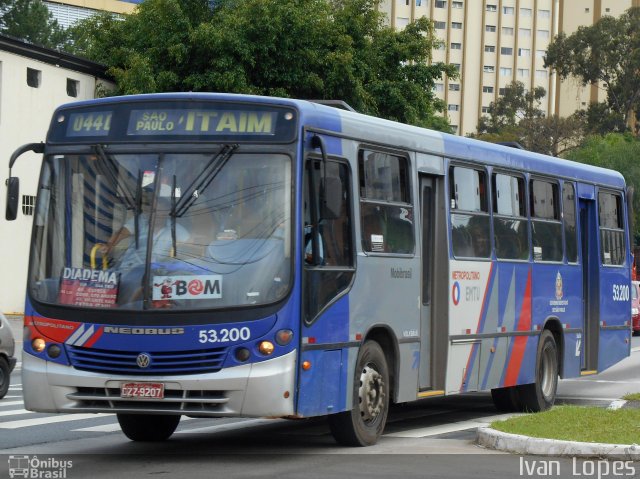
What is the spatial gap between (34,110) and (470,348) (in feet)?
83.8

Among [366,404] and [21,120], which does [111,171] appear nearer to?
[366,404]

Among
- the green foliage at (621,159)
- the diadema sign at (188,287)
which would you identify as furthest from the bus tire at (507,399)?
the green foliage at (621,159)

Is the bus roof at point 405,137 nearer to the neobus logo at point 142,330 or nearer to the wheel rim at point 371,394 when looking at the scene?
the neobus logo at point 142,330

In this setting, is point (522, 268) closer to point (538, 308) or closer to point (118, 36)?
point (538, 308)

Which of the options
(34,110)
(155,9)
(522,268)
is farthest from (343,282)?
(155,9)

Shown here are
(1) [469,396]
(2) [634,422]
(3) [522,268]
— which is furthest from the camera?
(1) [469,396]

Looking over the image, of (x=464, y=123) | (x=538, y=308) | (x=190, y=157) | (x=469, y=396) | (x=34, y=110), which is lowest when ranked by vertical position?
(x=469, y=396)

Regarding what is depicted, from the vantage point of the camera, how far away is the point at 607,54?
81625 millimetres

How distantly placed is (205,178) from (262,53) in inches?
1172

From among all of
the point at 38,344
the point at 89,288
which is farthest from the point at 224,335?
the point at 38,344

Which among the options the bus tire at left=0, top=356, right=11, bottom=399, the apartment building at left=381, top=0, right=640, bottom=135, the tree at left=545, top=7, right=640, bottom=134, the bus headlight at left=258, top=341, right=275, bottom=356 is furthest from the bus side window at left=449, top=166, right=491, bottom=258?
the apartment building at left=381, top=0, right=640, bottom=135

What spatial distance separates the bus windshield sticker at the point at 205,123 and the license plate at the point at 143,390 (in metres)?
2.10

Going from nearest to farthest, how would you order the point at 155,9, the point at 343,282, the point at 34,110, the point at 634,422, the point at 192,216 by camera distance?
the point at 192,216
the point at 343,282
the point at 634,422
the point at 34,110
the point at 155,9

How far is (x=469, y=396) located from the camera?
18.7 m
